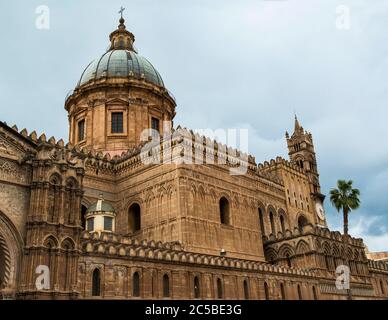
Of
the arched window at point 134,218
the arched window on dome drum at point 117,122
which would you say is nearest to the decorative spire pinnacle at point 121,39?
the arched window on dome drum at point 117,122

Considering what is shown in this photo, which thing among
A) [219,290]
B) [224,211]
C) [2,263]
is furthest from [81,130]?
[2,263]

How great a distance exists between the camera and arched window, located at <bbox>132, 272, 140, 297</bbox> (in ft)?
77.7

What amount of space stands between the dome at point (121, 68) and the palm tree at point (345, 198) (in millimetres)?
20751

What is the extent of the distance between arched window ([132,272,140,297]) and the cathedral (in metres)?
0.08

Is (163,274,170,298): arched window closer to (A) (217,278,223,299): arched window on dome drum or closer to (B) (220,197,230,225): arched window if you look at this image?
(A) (217,278,223,299): arched window on dome drum

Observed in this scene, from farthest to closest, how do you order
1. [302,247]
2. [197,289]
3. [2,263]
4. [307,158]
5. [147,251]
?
1. [307,158]
2. [302,247]
3. [197,289]
4. [147,251]
5. [2,263]

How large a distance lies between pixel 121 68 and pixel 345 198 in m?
25.4

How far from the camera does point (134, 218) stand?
35.7m

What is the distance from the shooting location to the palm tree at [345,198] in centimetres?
3997

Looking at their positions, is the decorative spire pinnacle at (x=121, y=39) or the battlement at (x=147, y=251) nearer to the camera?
the battlement at (x=147, y=251)

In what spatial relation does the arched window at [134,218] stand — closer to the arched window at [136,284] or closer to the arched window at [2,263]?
the arched window at [136,284]

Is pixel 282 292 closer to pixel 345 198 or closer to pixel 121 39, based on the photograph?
pixel 345 198

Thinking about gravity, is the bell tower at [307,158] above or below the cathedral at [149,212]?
above
